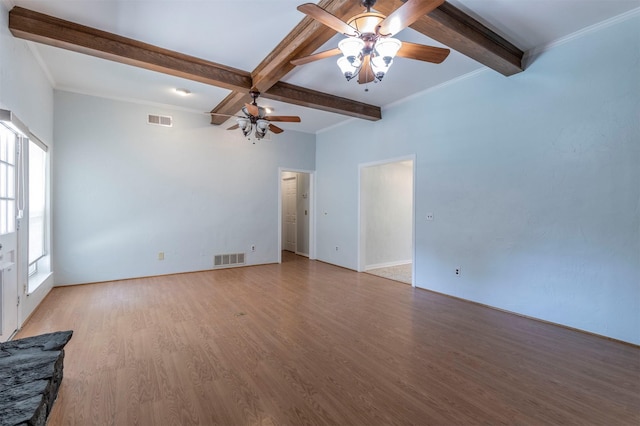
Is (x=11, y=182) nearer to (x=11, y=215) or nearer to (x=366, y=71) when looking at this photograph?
(x=11, y=215)

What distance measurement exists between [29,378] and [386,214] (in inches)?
224

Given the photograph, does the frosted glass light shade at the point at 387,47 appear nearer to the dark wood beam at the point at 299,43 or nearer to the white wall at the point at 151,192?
the dark wood beam at the point at 299,43

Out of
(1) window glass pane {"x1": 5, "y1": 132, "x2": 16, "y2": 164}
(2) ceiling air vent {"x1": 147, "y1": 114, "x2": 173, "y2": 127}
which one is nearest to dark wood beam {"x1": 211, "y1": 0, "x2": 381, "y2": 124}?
(2) ceiling air vent {"x1": 147, "y1": 114, "x2": 173, "y2": 127}

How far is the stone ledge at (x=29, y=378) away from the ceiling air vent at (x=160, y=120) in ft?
13.2

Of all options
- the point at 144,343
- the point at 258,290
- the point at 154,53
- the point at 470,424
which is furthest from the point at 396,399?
the point at 154,53

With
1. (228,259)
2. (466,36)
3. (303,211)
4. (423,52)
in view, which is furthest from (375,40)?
(303,211)

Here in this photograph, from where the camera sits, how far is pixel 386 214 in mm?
6309

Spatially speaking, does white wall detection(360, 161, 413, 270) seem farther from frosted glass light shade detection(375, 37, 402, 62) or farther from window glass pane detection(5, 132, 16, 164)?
window glass pane detection(5, 132, 16, 164)

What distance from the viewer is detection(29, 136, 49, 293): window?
3.61 m

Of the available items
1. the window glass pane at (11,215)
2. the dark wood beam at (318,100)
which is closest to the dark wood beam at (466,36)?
the dark wood beam at (318,100)

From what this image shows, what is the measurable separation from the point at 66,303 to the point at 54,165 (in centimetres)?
216

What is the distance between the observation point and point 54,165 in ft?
14.5

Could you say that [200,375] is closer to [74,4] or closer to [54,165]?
[74,4]

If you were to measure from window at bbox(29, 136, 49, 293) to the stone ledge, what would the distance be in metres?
1.98
